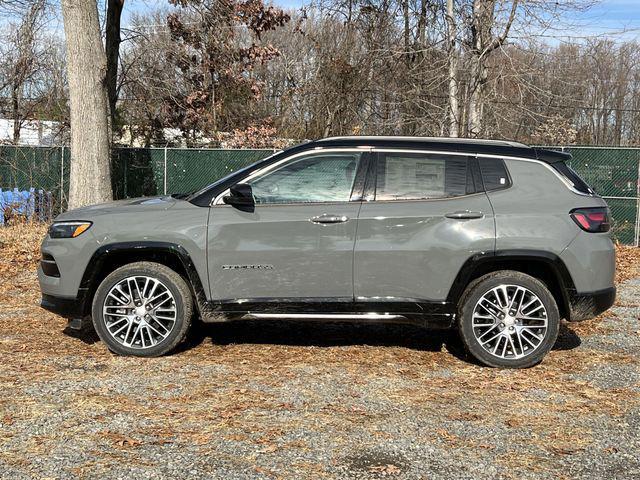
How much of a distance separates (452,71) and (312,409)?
1168 cm

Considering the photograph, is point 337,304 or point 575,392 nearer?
point 575,392

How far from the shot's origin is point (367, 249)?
5344 millimetres

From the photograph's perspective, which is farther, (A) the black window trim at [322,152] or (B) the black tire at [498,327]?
(A) the black window trim at [322,152]

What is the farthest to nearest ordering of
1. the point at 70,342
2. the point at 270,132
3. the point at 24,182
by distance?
the point at 270,132 < the point at 24,182 < the point at 70,342

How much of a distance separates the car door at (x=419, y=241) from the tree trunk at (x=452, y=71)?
32.7 ft

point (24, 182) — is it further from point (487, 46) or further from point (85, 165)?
point (487, 46)

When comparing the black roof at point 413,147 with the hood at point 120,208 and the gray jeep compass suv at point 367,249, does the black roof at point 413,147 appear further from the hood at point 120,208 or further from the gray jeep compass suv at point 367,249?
the hood at point 120,208

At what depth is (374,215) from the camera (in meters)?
5.37

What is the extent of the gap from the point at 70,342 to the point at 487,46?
11276 mm

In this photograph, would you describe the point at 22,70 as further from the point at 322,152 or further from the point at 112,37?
the point at 322,152

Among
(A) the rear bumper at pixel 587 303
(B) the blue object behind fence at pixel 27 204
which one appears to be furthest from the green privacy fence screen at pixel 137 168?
(A) the rear bumper at pixel 587 303

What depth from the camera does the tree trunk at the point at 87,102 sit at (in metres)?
10.7

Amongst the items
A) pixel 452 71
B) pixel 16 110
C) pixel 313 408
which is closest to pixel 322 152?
pixel 313 408

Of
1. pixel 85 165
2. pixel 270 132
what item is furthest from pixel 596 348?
pixel 270 132
